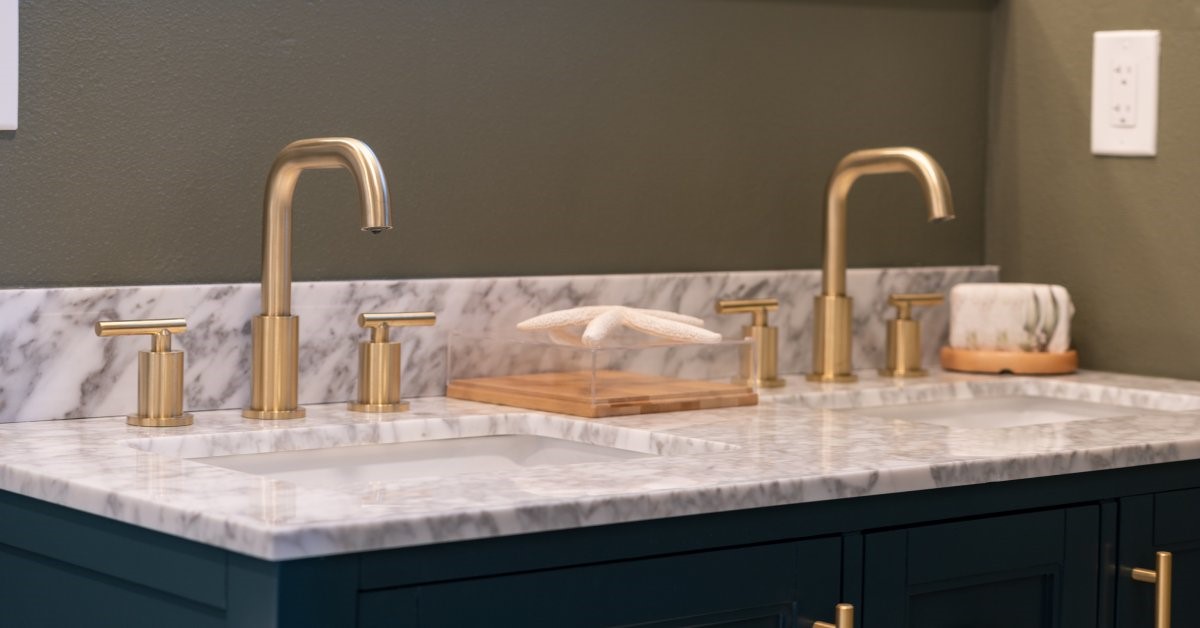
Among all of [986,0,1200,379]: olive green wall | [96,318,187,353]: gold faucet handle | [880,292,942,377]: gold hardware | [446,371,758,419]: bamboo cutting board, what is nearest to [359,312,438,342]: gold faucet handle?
[446,371,758,419]: bamboo cutting board

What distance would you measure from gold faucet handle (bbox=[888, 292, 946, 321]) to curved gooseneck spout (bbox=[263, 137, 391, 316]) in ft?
2.75

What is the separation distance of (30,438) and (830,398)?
917 millimetres

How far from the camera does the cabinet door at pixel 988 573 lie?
1.40m

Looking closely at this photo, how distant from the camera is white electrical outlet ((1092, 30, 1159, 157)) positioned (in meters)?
2.14

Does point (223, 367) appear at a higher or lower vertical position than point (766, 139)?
lower

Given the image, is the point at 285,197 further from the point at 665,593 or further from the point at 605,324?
the point at 665,593

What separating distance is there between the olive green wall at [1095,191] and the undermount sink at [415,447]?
0.92m

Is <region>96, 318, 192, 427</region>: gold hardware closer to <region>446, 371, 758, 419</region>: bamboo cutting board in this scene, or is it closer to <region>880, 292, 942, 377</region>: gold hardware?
<region>446, 371, 758, 419</region>: bamboo cutting board

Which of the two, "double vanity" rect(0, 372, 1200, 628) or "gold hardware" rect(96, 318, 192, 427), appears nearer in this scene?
"double vanity" rect(0, 372, 1200, 628)

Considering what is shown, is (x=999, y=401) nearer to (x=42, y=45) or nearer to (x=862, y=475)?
(x=862, y=475)

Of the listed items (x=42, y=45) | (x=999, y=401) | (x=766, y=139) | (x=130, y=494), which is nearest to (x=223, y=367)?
(x=42, y=45)

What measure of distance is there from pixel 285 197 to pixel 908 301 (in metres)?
0.90

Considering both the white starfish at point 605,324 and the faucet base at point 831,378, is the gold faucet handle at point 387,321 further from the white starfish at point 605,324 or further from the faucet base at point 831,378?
the faucet base at point 831,378

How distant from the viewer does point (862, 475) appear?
135 centimetres
